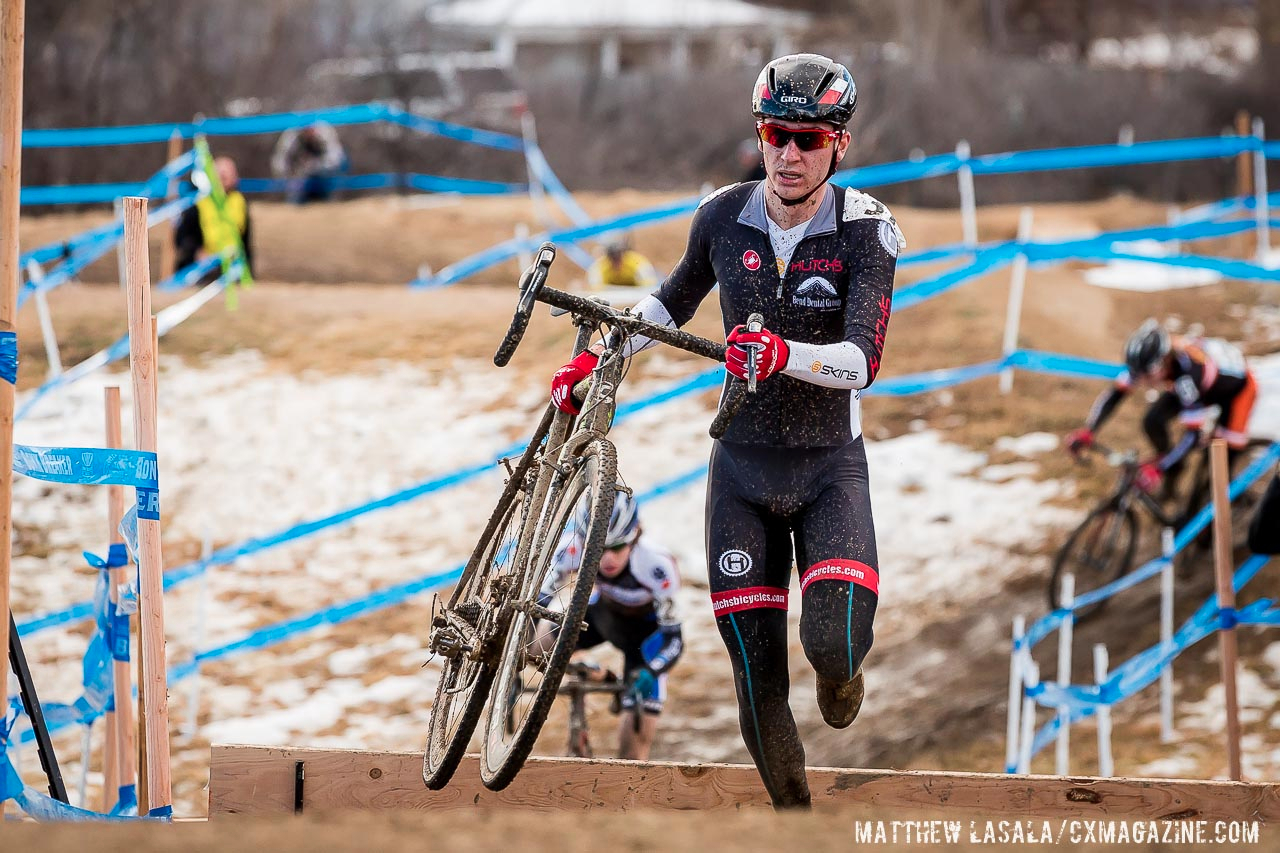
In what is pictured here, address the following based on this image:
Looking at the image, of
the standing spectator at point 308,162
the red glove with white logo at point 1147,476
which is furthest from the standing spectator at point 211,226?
the red glove with white logo at point 1147,476

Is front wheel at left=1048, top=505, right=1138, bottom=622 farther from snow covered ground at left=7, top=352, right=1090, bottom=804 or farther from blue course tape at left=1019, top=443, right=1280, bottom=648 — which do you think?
snow covered ground at left=7, top=352, right=1090, bottom=804

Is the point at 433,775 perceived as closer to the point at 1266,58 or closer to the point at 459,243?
the point at 459,243

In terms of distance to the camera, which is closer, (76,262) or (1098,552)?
(1098,552)

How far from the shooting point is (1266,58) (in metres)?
32.1

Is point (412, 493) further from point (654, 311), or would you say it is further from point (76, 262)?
point (76, 262)

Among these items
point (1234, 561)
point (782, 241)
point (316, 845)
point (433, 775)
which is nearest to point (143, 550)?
point (433, 775)

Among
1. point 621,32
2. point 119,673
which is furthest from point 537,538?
point 621,32

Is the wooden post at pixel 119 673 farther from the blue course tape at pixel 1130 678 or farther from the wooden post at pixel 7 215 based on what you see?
the blue course tape at pixel 1130 678

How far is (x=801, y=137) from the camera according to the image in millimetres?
4508

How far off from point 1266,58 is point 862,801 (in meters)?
31.2

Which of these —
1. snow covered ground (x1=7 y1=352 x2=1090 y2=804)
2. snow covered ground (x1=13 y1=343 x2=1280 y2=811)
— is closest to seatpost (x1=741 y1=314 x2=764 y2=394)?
snow covered ground (x1=13 y1=343 x2=1280 y2=811)

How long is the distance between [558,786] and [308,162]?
18.4 metres

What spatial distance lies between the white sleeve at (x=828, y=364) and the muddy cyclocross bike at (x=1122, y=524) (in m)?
6.11

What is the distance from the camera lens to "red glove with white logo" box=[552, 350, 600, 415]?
465 cm
